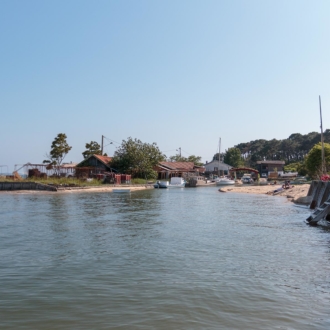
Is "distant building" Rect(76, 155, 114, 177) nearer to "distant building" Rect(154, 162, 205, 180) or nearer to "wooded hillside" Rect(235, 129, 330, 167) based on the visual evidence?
"distant building" Rect(154, 162, 205, 180)

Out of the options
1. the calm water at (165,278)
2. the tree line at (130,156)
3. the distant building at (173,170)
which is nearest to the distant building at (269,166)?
the distant building at (173,170)

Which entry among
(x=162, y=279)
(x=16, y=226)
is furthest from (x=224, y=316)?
(x=16, y=226)

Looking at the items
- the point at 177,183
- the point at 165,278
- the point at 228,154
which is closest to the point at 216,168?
the point at 228,154

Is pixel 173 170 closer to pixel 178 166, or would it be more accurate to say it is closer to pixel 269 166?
pixel 178 166

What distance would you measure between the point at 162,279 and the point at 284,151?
125795mm

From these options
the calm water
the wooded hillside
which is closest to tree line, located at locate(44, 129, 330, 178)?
the wooded hillside

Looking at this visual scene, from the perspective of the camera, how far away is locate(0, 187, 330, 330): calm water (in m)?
7.41

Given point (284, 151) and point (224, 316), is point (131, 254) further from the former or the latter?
point (284, 151)

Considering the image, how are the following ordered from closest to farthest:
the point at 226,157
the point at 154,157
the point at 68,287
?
the point at 68,287
the point at 154,157
the point at 226,157

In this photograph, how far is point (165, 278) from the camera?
10.0 meters

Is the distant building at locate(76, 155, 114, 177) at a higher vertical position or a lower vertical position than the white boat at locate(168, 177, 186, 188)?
higher

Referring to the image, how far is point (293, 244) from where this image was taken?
14859mm

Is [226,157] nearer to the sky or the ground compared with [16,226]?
nearer to the sky

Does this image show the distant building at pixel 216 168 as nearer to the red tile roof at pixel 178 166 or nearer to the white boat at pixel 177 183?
the red tile roof at pixel 178 166
